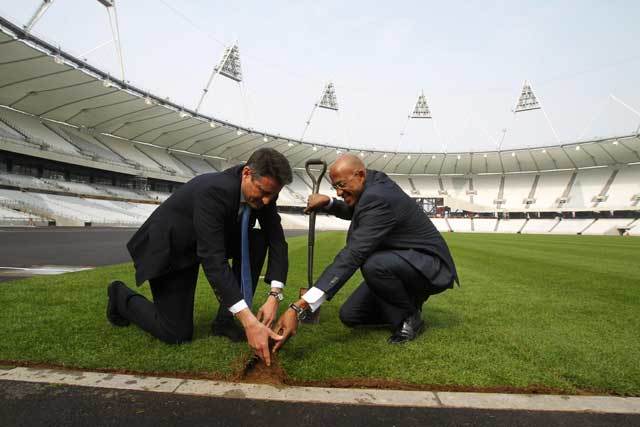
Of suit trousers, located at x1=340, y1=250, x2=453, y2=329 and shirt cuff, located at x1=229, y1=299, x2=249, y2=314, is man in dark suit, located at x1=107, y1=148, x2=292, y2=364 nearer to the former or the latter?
shirt cuff, located at x1=229, y1=299, x2=249, y2=314

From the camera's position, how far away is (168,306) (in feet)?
9.42

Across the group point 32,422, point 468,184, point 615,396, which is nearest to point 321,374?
point 32,422

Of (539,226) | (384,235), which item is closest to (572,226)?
(539,226)

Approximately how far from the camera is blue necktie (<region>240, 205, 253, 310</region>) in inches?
113

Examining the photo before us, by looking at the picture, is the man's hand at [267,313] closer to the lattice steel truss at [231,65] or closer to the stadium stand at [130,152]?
the stadium stand at [130,152]

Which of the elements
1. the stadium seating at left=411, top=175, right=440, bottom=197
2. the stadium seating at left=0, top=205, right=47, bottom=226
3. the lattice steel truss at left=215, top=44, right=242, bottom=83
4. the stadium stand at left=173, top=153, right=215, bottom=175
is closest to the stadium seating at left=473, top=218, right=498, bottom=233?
the stadium seating at left=411, top=175, right=440, bottom=197

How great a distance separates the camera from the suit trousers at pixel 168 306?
9.30 feet

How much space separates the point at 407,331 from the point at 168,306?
1873mm

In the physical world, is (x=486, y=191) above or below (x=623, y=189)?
below

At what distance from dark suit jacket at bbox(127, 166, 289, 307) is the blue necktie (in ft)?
0.22

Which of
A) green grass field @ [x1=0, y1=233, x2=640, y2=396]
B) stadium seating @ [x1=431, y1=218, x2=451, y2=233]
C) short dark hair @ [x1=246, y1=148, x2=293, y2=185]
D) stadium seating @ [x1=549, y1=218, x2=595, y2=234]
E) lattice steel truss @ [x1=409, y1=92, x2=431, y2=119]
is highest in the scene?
lattice steel truss @ [x1=409, y1=92, x2=431, y2=119]

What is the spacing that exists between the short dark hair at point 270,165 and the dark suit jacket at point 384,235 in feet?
2.25

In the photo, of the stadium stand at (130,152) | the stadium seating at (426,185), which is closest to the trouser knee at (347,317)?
the stadium stand at (130,152)

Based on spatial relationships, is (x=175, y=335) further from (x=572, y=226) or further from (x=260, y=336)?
(x=572, y=226)
